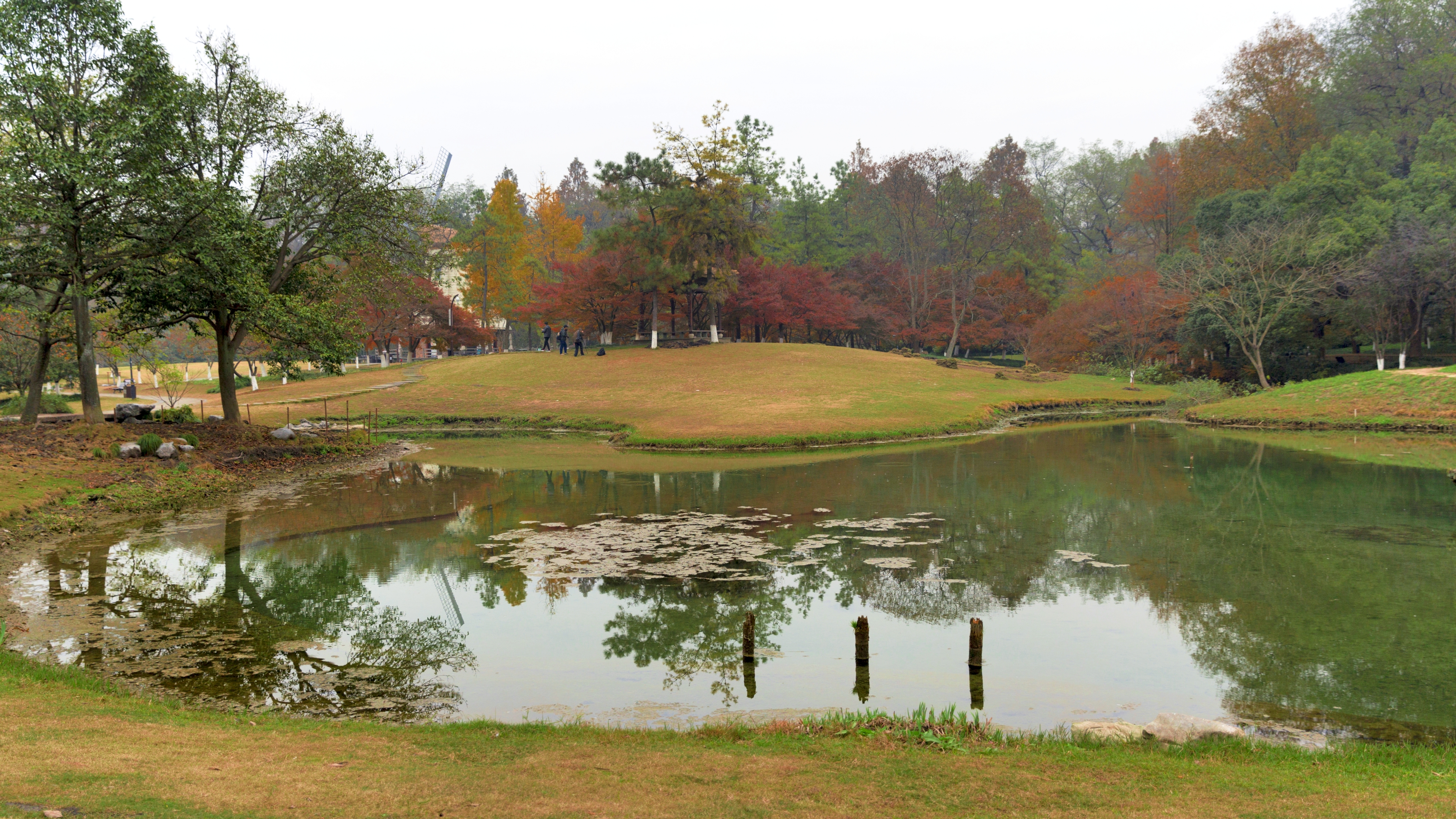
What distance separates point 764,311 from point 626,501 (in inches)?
1697

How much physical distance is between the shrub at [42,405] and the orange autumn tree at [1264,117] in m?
70.9

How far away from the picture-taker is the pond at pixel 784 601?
10.2 metres

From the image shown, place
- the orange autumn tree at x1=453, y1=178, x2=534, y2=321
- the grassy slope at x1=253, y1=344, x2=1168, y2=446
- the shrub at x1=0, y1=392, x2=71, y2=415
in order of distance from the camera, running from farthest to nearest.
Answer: the orange autumn tree at x1=453, y1=178, x2=534, y2=321 → the grassy slope at x1=253, y1=344, x2=1168, y2=446 → the shrub at x1=0, y1=392, x2=71, y2=415

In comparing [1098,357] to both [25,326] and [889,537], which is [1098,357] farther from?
[25,326]

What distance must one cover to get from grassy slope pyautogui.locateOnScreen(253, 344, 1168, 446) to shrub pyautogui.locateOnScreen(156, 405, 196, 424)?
1014 cm

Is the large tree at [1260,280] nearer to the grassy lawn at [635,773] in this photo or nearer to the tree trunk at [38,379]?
the grassy lawn at [635,773]

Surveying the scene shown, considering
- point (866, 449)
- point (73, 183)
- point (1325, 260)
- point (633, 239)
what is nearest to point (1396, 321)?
point (1325, 260)

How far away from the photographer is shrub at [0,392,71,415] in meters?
37.1

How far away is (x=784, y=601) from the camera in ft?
46.1

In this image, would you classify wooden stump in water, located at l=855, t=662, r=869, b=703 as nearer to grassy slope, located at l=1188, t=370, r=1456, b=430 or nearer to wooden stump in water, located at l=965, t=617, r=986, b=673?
wooden stump in water, located at l=965, t=617, r=986, b=673

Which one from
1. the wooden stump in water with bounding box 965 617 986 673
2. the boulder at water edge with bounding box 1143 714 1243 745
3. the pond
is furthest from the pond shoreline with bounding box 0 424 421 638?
the boulder at water edge with bounding box 1143 714 1243 745

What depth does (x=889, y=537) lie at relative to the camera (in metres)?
18.6

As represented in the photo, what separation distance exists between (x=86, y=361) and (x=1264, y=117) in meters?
71.2

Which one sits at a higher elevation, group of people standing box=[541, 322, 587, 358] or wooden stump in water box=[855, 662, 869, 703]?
group of people standing box=[541, 322, 587, 358]
